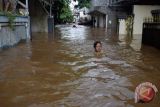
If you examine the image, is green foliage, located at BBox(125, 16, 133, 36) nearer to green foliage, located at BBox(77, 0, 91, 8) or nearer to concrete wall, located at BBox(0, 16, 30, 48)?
concrete wall, located at BBox(0, 16, 30, 48)

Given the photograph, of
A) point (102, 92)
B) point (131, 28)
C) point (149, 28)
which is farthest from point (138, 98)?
point (131, 28)

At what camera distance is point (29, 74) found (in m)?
9.40

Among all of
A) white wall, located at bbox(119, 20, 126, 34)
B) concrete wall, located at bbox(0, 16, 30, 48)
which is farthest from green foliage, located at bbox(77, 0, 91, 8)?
concrete wall, located at bbox(0, 16, 30, 48)

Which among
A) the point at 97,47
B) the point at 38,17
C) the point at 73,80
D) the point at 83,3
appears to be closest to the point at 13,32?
the point at 97,47

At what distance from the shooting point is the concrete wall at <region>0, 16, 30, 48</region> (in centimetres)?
1488

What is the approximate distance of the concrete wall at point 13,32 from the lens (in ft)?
48.8

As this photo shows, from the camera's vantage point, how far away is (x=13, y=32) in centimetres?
1706

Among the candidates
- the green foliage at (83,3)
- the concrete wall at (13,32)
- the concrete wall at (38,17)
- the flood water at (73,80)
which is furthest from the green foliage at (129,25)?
the green foliage at (83,3)

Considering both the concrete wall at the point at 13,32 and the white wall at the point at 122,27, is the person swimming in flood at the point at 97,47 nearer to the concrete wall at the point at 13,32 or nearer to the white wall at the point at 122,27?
the concrete wall at the point at 13,32

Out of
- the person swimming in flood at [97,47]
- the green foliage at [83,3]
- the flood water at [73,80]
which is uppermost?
the green foliage at [83,3]

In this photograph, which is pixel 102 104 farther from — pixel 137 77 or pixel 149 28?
pixel 149 28

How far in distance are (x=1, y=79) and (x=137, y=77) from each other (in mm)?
3636

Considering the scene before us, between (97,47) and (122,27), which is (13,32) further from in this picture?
(122,27)

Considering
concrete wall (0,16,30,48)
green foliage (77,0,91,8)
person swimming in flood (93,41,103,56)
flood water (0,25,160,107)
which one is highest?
green foliage (77,0,91,8)
